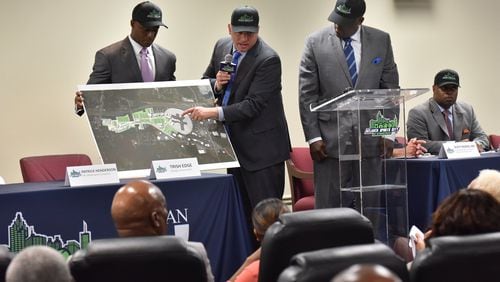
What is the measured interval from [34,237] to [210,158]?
4.14 ft

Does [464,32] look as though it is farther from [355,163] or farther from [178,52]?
[355,163]

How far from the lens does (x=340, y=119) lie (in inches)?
204

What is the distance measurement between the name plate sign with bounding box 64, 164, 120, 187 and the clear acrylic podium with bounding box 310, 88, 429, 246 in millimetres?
1331

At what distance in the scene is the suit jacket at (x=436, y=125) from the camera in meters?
6.65

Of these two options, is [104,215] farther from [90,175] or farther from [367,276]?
[367,276]

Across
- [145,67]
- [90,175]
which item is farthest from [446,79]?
[90,175]

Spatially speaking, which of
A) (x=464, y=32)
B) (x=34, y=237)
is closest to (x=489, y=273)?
(x=34, y=237)

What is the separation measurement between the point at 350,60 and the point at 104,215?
79.4 inches

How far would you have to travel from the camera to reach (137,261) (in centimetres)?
230

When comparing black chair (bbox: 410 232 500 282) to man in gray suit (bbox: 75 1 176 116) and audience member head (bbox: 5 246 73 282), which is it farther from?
man in gray suit (bbox: 75 1 176 116)

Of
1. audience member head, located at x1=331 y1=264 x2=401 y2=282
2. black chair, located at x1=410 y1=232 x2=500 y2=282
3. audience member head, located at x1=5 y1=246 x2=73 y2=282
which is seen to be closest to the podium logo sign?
black chair, located at x1=410 y1=232 x2=500 y2=282

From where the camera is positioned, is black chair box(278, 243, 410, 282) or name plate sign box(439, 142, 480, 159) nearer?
black chair box(278, 243, 410, 282)

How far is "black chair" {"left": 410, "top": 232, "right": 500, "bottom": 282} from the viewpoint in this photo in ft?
7.81

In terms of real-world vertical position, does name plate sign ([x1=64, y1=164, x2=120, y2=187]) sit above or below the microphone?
below
